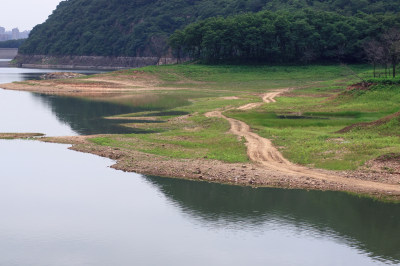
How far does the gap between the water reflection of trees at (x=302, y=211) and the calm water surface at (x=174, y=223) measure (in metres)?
0.06

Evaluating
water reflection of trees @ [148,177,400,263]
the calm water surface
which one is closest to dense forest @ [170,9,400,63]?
the calm water surface

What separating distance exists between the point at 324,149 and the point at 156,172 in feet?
43.0

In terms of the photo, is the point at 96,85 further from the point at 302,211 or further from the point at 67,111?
the point at 302,211

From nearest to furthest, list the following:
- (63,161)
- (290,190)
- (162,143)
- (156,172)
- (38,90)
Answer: (290,190), (156,172), (63,161), (162,143), (38,90)

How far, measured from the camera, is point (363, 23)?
486 ft

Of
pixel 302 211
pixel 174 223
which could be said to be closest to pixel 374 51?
pixel 302 211

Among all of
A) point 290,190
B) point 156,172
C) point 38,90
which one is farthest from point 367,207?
point 38,90

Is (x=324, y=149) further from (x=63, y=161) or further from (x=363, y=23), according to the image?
(x=363, y=23)

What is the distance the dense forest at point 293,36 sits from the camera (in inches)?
5738

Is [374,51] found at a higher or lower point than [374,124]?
higher

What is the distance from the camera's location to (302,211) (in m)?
34.2

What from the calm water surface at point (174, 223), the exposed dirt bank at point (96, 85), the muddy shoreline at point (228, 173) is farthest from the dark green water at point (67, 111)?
the calm water surface at point (174, 223)

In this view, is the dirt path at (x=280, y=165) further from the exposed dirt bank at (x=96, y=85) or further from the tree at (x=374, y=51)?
the exposed dirt bank at (x=96, y=85)

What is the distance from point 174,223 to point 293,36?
120 m
